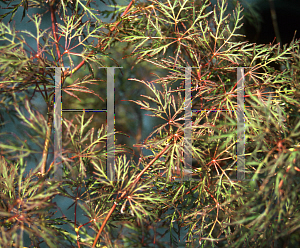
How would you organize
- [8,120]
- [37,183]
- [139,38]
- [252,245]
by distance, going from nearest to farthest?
[37,183] < [252,245] < [139,38] < [8,120]

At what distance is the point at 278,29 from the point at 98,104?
847 mm

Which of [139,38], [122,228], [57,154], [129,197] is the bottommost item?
[122,228]

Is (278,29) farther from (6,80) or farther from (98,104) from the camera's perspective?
(6,80)

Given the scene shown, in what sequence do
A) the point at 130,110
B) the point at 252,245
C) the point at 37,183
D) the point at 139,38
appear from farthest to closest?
1. the point at 130,110
2. the point at 139,38
3. the point at 252,245
4. the point at 37,183

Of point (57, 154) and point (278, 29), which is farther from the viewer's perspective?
point (278, 29)

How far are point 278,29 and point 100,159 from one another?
3.02ft

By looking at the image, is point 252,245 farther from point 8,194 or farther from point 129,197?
point 8,194

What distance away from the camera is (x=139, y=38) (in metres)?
0.84

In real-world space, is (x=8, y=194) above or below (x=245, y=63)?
below

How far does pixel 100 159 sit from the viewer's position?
748 millimetres

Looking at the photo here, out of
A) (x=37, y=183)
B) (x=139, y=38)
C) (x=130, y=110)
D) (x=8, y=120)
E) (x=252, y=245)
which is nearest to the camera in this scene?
(x=37, y=183)

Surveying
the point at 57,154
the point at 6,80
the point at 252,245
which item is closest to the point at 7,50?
the point at 6,80

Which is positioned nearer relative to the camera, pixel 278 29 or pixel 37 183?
pixel 37 183

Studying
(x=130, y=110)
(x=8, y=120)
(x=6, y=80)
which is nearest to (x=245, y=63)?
(x=130, y=110)
